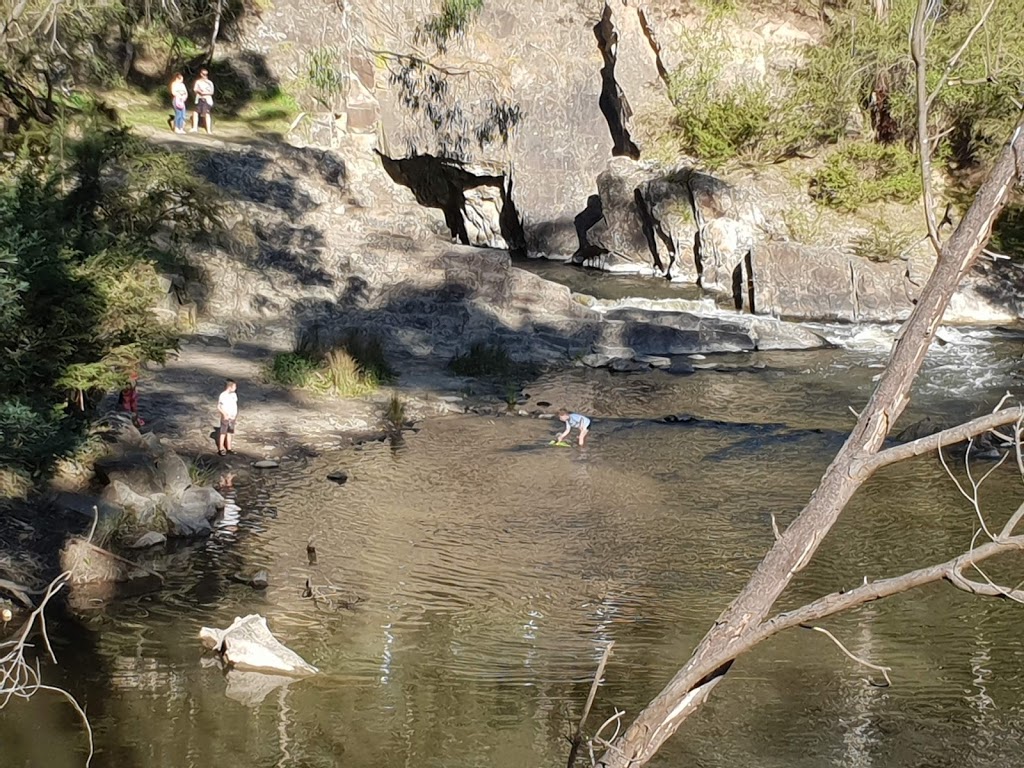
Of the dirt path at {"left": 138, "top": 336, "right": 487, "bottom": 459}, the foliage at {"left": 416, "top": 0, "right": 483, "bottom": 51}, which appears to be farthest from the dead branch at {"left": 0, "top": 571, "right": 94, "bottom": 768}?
the foliage at {"left": 416, "top": 0, "right": 483, "bottom": 51}

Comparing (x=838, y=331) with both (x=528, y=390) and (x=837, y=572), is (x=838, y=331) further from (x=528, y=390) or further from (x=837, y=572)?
(x=837, y=572)

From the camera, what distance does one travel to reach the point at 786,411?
17.1 m

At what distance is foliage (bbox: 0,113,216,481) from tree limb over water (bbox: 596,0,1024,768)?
23.4 feet

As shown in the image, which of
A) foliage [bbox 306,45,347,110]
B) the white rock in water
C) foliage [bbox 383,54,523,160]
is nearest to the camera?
the white rock in water

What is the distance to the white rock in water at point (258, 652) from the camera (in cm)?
864

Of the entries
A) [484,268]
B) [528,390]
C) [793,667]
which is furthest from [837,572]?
[484,268]

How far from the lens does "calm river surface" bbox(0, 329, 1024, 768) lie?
775 cm

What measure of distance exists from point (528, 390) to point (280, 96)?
44.1ft

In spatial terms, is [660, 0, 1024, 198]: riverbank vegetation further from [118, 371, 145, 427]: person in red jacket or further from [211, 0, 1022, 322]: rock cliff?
[118, 371, 145, 427]: person in red jacket

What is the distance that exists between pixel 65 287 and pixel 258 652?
442 centimetres

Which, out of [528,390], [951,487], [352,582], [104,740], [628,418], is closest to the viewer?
[104,740]

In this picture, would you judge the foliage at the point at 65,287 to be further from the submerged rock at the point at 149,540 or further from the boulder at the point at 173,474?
the submerged rock at the point at 149,540

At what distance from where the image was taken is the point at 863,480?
4035mm

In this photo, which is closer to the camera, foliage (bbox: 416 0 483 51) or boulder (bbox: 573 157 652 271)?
boulder (bbox: 573 157 652 271)
